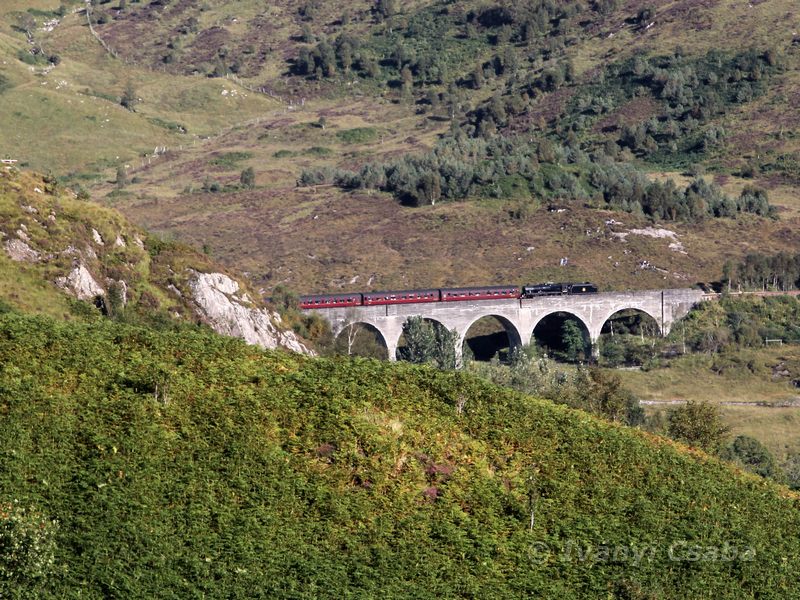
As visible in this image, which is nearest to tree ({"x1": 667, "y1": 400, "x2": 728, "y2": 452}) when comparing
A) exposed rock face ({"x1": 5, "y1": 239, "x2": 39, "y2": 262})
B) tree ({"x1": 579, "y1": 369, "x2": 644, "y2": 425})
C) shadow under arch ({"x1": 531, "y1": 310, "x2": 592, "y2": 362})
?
tree ({"x1": 579, "y1": 369, "x2": 644, "y2": 425})

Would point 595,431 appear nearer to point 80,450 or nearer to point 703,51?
point 80,450

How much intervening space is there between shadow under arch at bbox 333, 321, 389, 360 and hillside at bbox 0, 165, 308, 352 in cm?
2590

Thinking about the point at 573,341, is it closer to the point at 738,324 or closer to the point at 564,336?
the point at 564,336

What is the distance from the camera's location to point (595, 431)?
120ft

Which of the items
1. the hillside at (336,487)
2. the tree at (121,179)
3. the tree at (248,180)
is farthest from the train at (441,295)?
the hillside at (336,487)

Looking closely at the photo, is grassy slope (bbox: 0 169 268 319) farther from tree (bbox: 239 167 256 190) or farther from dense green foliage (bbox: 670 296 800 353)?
tree (bbox: 239 167 256 190)

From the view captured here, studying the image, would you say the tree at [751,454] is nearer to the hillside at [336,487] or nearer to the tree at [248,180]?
the hillside at [336,487]

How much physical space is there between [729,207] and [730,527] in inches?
4534

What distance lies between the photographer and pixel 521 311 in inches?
4407

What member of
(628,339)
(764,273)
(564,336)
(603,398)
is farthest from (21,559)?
(764,273)

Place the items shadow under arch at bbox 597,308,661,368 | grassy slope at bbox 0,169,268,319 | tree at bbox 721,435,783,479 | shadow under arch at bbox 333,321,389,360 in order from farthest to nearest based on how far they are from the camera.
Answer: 1. shadow under arch at bbox 597,308,661,368
2. shadow under arch at bbox 333,321,389,360
3. tree at bbox 721,435,783,479
4. grassy slope at bbox 0,169,268,319

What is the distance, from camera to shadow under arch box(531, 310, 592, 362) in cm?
11250

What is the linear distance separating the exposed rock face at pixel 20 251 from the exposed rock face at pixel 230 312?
Result: 313 inches

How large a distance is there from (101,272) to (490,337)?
66.4 meters
